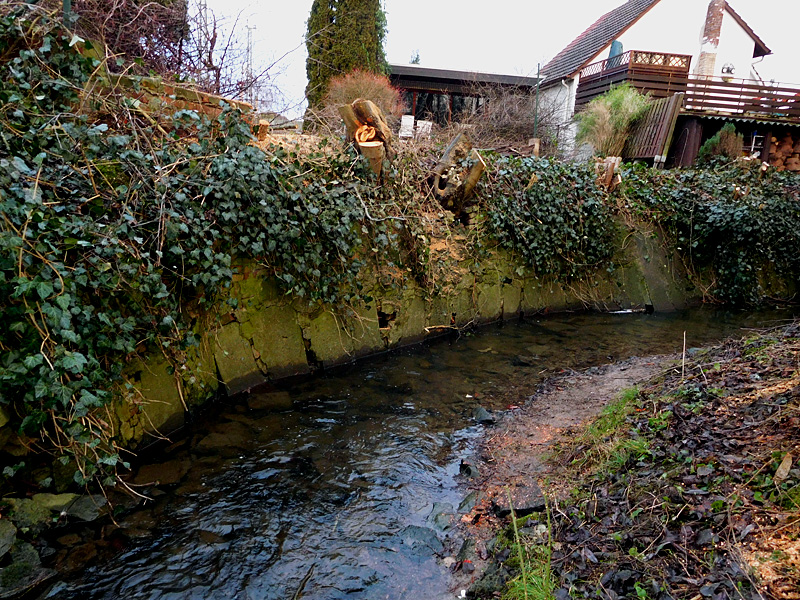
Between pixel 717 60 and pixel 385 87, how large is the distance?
47.1 ft

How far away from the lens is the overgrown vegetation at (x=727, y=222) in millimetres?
9562

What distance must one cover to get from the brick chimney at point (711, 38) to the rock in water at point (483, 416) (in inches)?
688

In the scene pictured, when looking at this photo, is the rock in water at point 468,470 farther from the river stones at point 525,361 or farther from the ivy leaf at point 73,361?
the ivy leaf at point 73,361

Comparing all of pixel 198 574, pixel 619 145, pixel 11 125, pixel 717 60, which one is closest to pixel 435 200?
pixel 11 125

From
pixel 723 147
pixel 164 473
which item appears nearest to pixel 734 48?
pixel 723 147

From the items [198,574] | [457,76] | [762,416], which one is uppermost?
[457,76]

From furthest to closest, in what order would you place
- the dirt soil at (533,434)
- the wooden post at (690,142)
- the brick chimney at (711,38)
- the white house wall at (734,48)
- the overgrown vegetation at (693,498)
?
the white house wall at (734,48), the brick chimney at (711,38), the wooden post at (690,142), the dirt soil at (533,434), the overgrown vegetation at (693,498)

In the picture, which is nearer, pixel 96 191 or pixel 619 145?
pixel 96 191

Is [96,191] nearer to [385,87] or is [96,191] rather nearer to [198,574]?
[198,574]

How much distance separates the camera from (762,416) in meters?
2.85

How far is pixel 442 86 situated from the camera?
16.5 meters

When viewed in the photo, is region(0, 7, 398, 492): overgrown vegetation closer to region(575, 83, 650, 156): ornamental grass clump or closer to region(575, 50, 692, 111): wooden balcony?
region(575, 83, 650, 156): ornamental grass clump

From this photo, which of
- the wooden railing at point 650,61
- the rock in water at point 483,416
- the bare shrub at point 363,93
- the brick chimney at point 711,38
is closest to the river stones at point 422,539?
the rock in water at point 483,416

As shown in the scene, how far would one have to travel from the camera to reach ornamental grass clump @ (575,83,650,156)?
13.5 m
